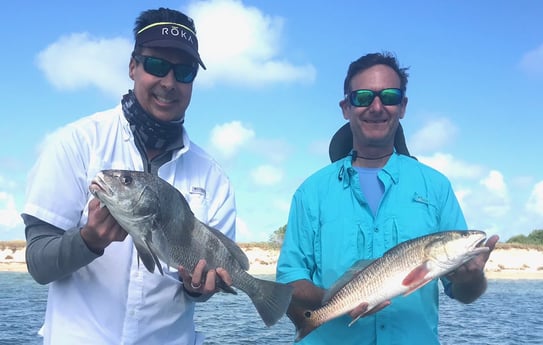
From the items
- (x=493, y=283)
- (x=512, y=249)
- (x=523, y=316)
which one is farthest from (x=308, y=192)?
(x=512, y=249)

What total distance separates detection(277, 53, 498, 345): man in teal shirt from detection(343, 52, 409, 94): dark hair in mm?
11

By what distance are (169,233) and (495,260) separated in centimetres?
5569

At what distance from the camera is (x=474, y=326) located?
22.3 m

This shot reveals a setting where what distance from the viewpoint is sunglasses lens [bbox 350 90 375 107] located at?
183 inches

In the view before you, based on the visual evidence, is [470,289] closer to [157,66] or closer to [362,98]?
[362,98]

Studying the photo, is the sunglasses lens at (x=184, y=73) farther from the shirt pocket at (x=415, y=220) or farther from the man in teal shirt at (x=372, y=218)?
the shirt pocket at (x=415, y=220)

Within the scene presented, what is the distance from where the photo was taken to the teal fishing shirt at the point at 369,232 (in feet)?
13.9

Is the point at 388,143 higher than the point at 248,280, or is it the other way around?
the point at 388,143

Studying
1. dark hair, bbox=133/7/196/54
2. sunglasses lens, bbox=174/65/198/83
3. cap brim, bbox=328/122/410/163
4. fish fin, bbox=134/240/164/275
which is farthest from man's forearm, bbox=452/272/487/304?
dark hair, bbox=133/7/196/54

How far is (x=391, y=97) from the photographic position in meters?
4.70

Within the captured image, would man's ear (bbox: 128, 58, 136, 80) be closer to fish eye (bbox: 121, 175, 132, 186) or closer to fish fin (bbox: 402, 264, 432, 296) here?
fish eye (bbox: 121, 175, 132, 186)

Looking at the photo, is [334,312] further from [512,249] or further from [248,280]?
[512,249]

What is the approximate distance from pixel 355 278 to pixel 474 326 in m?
20.6

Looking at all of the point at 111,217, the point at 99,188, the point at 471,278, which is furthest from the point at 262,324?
the point at 99,188
